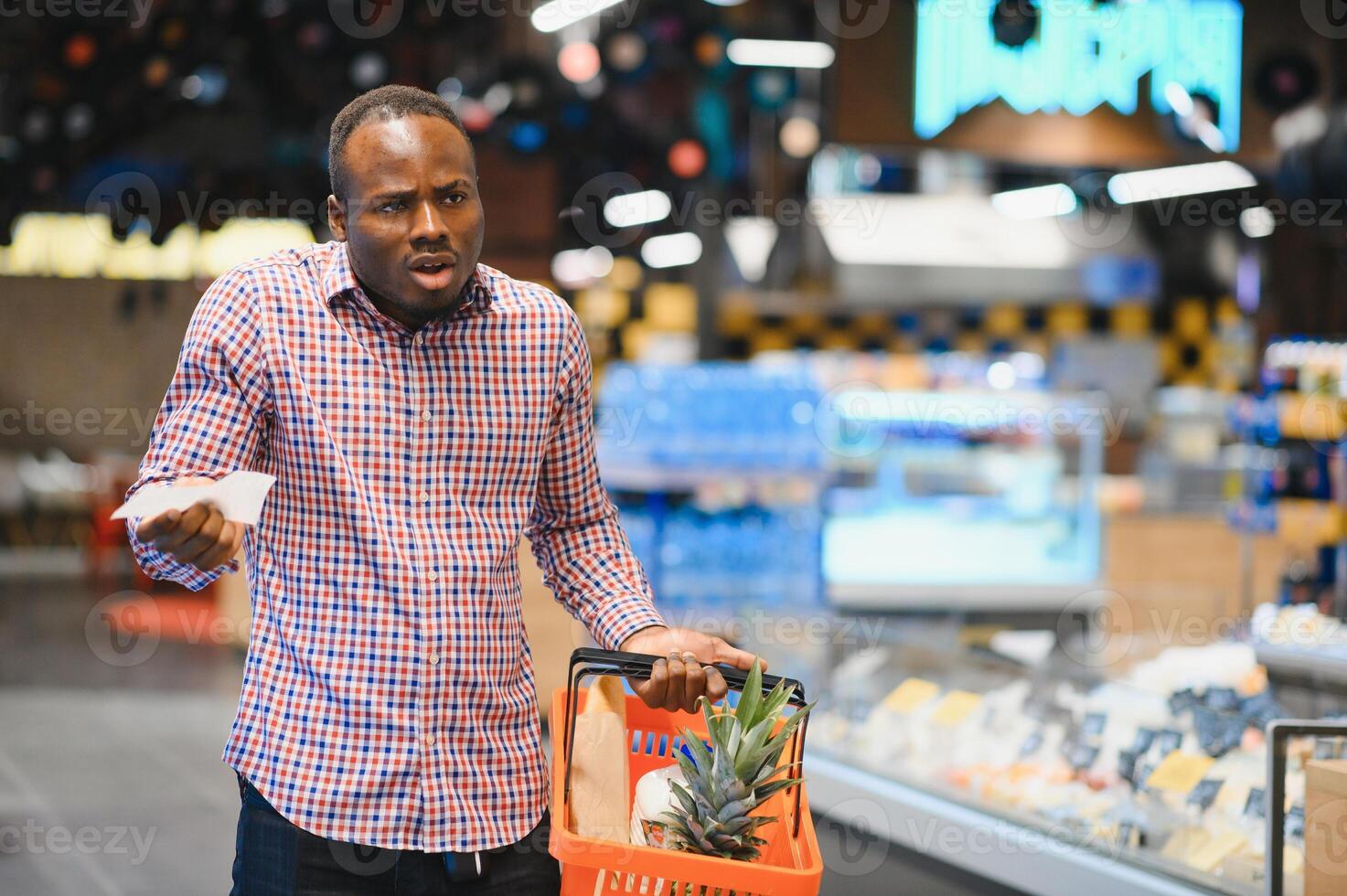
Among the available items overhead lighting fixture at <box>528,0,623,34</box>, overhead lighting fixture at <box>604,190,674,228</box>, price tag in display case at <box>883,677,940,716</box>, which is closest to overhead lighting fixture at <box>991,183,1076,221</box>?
overhead lighting fixture at <box>604,190,674,228</box>

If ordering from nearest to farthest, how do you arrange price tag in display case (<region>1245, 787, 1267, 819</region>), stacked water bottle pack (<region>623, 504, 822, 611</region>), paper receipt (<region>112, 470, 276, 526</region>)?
paper receipt (<region>112, 470, 276, 526</region>)
price tag in display case (<region>1245, 787, 1267, 819</region>)
stacked water bottle pack (<region>623, 504, 822, 611</region>)

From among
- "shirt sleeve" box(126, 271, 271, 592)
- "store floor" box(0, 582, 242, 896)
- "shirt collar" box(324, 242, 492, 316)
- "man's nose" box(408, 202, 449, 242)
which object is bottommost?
"store floor" box(0, 582, 242, 896)

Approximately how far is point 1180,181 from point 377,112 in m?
10.2

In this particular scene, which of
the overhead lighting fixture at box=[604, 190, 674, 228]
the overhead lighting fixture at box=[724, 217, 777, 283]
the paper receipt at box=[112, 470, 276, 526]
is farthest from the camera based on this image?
the overhead lighting fixture at box=[724, 217, 777, 283]

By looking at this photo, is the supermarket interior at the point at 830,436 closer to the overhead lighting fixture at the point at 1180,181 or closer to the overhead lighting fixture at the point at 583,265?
the overhead lighting fixture at the point at 1180,181

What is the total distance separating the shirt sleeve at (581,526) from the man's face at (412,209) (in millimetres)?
229

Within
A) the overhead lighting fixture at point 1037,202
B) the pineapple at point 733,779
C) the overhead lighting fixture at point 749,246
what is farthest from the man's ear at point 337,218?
the overhead lighting fixture at point 749,246

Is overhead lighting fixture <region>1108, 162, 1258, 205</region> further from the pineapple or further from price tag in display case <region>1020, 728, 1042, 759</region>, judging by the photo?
the pineapple

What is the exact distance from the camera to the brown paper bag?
64.9 inches

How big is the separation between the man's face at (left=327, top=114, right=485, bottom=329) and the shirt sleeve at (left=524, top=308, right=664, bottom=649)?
23 cm

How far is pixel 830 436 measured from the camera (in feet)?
23.1

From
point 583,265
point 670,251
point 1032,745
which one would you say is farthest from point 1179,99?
point 583,265

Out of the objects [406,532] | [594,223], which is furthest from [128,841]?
[594,223]

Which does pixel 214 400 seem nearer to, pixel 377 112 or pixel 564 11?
pixel 377 112
